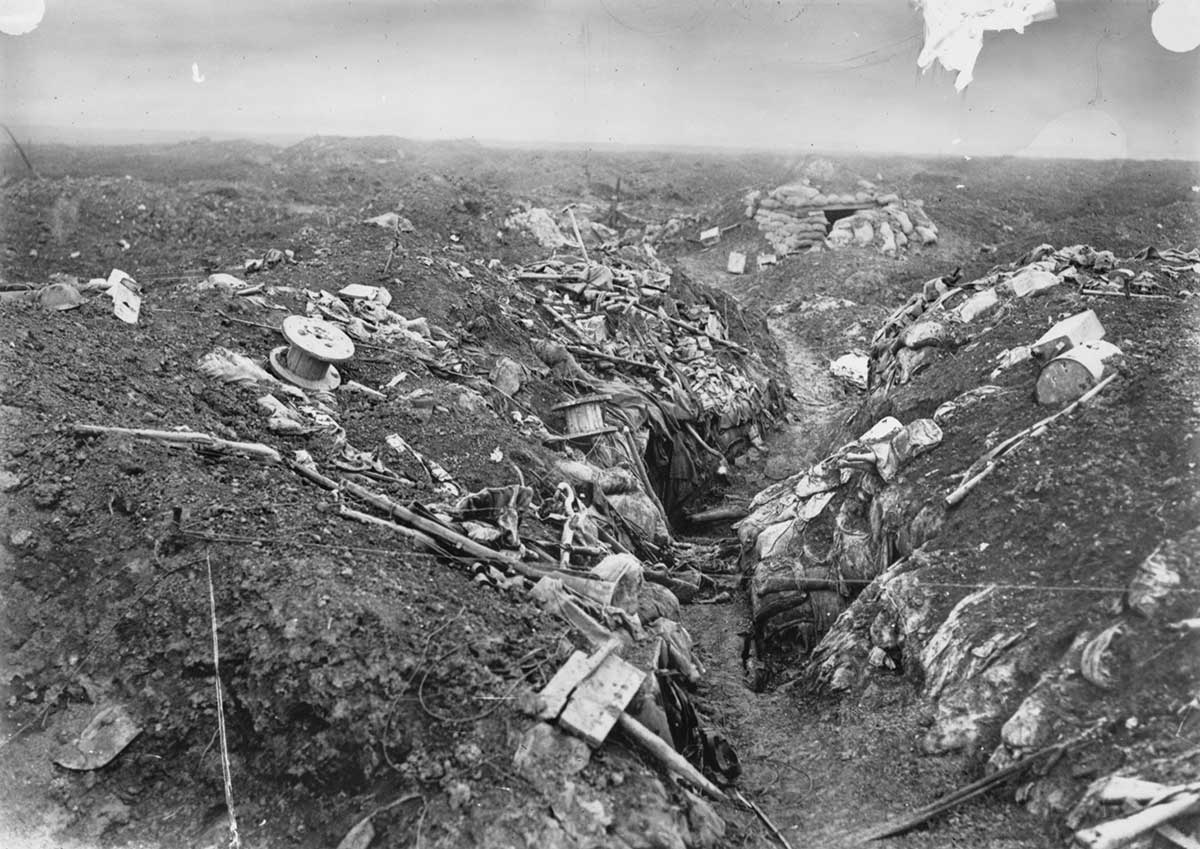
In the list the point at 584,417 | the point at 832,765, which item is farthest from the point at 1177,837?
the point at 584,417

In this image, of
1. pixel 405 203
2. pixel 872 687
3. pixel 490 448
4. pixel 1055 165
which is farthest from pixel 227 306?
pixel 1055 165

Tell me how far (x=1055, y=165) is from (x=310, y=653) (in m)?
43.2

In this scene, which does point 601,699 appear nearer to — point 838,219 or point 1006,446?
point 1006,446

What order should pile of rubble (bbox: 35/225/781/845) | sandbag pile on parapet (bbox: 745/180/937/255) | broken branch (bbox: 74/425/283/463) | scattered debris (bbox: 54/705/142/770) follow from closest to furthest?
1. scattered debris (bbox: 54/705/142/770)
2. pile of rubble (bbox: 35/225/781/845)
3. broken branch (bbox: 74/425/283/463)
4. sandbag pile on parapet (bbox: 745/180/937/255)

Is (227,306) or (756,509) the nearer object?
(227,306)

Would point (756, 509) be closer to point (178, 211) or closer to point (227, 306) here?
point (227, 306)

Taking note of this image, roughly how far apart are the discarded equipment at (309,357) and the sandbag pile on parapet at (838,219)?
18568 mm

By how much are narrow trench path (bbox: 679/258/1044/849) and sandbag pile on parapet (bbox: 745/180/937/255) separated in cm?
1929

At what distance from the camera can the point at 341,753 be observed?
4109 mm

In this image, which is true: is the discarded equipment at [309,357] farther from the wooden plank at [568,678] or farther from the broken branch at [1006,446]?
the broken branch at [1006,446]

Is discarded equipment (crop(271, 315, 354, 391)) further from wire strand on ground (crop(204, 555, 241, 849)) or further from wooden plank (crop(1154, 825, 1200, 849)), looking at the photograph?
wooden plank (crop(1154, 825, 1200, 849))

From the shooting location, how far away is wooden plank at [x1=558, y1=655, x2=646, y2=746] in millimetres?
4148

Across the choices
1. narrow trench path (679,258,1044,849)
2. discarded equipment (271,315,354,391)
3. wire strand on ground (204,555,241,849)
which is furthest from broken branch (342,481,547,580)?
discarded equipment (271,315,354,391)

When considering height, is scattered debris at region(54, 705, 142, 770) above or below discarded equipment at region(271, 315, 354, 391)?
below
